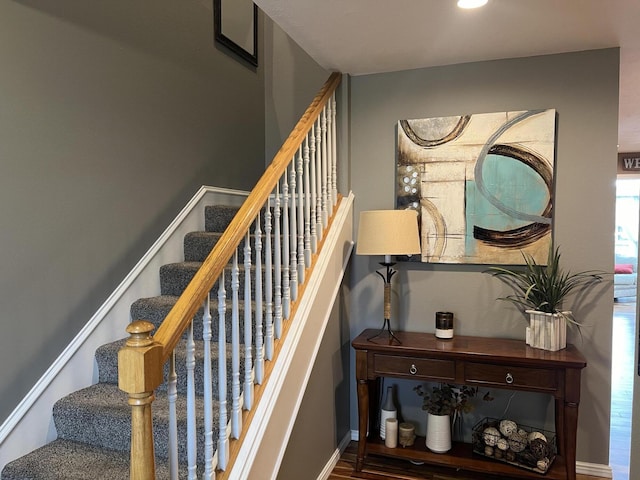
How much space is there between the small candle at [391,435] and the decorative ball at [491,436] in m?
0.49

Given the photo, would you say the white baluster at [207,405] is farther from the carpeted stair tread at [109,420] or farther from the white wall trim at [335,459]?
the white wall trim at [335,459]

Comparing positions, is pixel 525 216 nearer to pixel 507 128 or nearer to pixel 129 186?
pixel 507 128

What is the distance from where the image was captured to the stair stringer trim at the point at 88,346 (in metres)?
2.03

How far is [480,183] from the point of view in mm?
2816

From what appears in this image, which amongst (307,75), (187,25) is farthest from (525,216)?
(187,25)

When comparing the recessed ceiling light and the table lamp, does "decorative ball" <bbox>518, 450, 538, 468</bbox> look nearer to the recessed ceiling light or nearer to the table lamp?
the table lamp

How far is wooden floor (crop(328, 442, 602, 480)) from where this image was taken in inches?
105

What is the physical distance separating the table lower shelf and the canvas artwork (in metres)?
1.09

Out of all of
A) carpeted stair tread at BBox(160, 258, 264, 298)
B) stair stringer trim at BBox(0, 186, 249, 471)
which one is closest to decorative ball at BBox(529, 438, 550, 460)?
carpeted stair tread at BBox(160, 258, 264, 298)

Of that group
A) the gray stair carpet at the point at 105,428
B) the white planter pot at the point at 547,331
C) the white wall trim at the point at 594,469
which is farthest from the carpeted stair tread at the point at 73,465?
the white wall trim at the point at 594,469

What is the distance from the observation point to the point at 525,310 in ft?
9.00

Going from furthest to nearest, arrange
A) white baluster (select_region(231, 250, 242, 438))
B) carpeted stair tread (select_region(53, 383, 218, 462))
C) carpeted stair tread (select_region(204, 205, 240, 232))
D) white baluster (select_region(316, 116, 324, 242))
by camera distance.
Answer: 1. carpeted stair tread (select_region(204, 205, 240, 232))
2. white baluster (select_region(316, 116, 324, 242))
3. carpeted stair tread (select_region(53, 383, 218, 462))
4. white baluster (select_region(231, 250, 242, 438))

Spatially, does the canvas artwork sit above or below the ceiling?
below

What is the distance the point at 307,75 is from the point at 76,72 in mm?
2057
